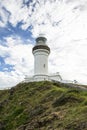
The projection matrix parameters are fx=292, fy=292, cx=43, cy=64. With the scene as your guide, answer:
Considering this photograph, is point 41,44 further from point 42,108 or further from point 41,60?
point 42,108

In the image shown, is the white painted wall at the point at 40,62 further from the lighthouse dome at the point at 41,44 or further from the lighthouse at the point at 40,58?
the lighthouse dome at the point at 41,44

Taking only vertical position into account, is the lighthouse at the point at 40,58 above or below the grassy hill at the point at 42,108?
above

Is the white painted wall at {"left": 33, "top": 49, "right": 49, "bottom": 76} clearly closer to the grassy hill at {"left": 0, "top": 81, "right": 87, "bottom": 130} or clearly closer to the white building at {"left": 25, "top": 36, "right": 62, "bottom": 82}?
the white building at {"left": 25, "top": 36, "right": 62, "bottom": 82}

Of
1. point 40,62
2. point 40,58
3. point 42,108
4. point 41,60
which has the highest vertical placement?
point 40,58

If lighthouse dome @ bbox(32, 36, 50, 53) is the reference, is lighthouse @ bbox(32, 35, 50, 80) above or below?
below

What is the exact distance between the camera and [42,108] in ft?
93.9

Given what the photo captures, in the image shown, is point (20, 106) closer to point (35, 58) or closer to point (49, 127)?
point (49, 127)

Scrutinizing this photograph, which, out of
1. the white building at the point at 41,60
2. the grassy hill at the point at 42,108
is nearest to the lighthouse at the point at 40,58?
the white building at the point at 41,60

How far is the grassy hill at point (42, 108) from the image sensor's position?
22.6 metres

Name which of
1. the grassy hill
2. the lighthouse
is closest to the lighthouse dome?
the lighthouse

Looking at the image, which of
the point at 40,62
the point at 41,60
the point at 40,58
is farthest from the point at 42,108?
the point at 40,58

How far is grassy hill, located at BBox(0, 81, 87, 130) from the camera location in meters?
22.6

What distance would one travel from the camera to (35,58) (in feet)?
160

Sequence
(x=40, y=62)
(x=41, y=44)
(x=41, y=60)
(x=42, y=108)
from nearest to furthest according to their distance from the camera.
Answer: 1. (x=42, y=108)
2. (x=40, y=62)
3. (x=41, y=60)
4. (x=41, y=44)
